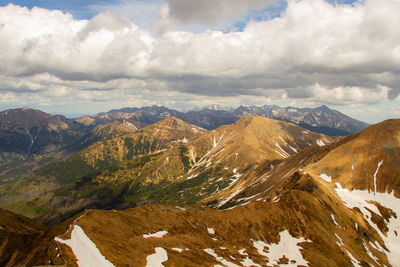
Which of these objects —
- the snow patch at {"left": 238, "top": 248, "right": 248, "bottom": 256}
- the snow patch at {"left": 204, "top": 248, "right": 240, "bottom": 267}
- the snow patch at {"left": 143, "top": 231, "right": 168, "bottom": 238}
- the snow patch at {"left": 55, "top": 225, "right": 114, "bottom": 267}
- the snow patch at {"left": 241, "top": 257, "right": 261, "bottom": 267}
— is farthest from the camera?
the snow patch at {"left": 238, "top": 248, "right": 248, "bottom": 256}

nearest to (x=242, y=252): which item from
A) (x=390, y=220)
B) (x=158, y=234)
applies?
(x=158, y=234)

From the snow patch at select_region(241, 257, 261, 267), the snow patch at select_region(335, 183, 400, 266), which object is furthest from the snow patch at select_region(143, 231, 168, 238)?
the snow patch at select_region(335, 183, 400, 266)

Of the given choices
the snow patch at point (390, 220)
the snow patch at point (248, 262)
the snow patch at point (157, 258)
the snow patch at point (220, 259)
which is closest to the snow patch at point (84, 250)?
the snow patch at point (157, 258)

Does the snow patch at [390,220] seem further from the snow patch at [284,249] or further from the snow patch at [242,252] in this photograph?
the snow patch at [242,252]

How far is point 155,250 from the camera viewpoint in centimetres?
8219

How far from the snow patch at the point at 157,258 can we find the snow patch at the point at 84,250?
43.2 ft

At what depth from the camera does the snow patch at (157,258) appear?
237 ft

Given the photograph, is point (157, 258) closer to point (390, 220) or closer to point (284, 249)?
point (284, 249)

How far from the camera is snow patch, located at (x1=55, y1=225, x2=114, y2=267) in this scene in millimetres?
62519

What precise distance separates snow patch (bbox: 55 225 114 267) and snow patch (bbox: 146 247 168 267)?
43.2 ft

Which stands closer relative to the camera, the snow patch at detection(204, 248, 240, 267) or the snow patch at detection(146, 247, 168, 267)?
the snow patch at detection(146, 247, 168, 267)

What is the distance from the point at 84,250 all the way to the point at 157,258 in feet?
70.4

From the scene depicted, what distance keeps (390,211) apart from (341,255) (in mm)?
98694

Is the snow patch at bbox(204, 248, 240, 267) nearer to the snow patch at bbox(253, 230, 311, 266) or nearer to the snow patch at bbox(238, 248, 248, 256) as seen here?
the snow patch at bbox(238, 248, 248, 256)
